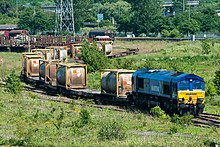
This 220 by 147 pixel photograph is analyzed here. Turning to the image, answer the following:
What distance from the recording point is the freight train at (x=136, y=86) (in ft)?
122

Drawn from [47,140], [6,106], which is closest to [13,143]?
[47,140]

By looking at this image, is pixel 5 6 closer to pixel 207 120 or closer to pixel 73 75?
pixel 73 75

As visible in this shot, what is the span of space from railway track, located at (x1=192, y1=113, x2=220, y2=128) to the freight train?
0.54 meters

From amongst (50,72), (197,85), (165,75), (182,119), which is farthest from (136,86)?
(50,72)

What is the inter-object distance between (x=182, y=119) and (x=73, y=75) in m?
18.3

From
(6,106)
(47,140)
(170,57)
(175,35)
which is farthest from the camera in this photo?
(175,35)

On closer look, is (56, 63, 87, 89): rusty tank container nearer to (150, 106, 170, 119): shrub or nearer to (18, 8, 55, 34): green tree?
(150, 106, 170, 119): shrub

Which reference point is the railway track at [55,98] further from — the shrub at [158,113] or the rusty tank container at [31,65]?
the shrub at [158,113]

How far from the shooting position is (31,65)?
62906mm

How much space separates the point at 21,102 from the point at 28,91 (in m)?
11.6

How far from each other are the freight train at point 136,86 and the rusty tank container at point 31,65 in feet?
4.33

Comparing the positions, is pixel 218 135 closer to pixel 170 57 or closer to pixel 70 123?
pixel 70 123

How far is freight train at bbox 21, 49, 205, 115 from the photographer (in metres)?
37.2

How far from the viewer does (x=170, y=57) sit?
84.4 m
